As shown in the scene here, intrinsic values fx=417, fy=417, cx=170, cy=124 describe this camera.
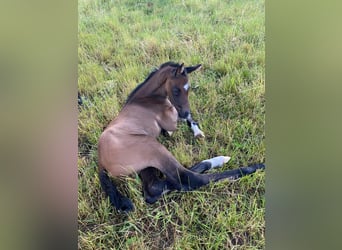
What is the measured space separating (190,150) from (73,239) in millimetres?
790

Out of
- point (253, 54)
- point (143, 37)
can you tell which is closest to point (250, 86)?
point (253, 54)

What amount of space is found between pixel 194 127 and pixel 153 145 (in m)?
0.24

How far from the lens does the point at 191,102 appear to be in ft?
7.45

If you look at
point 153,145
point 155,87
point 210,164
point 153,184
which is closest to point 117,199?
point 153,184

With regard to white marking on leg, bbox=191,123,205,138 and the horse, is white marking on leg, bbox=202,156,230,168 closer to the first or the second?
the horse

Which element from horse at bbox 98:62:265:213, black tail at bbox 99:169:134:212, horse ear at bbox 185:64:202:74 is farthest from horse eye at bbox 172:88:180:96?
black tail at bbox 99:169:134:212

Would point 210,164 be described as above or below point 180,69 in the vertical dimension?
below

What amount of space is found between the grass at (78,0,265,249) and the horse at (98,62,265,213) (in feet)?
0.12

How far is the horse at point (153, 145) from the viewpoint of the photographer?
2225mm

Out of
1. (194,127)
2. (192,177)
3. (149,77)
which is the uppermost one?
(149,77)

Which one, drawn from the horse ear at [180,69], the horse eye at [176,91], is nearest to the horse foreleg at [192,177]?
the horse eye at [176,91]

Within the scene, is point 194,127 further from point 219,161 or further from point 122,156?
point 122,156

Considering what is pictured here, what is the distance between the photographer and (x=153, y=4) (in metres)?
2.29

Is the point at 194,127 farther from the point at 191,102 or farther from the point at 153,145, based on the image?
the point at 153,145
